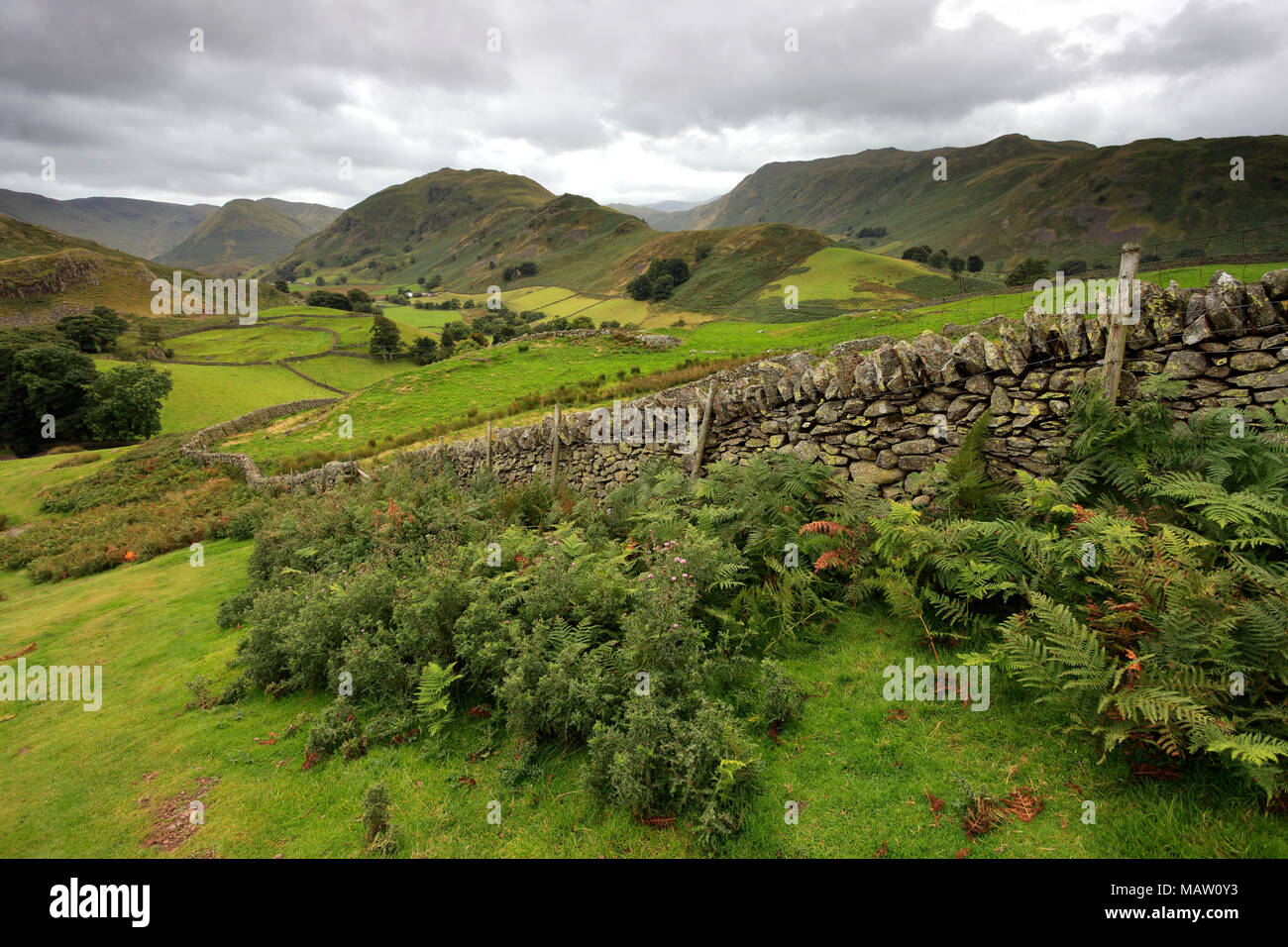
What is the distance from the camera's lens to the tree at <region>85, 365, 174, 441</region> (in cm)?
4250

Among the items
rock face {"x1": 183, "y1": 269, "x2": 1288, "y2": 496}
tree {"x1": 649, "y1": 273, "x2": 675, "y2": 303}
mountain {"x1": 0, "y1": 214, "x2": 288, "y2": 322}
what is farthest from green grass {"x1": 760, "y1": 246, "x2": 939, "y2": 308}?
mountain {"x1": 0, "y1": 214, "x2": 288, "y2": 322}

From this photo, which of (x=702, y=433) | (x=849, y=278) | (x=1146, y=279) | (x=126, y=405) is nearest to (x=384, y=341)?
(x=126, y=405)

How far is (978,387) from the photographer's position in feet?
21.6

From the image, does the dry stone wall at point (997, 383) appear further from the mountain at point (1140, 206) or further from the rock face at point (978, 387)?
the mountain at point (1140, 206)

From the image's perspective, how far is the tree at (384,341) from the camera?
64125 millimetres

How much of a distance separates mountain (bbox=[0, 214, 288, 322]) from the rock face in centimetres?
11657

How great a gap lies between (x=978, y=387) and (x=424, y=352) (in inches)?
2519

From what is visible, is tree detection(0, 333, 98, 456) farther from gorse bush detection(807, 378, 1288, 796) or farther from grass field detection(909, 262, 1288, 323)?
grass field detection(909, 262, 1288, 323)

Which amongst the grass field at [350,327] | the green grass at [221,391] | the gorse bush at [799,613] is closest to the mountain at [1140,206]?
the gorse bush at [799,613]

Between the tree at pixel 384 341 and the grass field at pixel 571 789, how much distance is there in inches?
2508

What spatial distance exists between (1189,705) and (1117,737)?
1.47 ft

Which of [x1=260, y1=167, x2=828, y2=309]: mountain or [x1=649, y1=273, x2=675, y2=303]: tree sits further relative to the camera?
[x1=649, y1=273, x2=675, y2=303]: tree

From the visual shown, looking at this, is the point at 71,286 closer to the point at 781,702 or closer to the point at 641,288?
the point at 641,288
